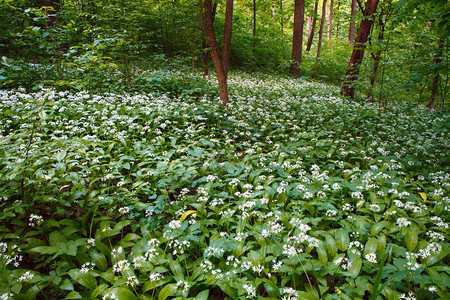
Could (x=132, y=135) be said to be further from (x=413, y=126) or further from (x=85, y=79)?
(x=413, y=126)

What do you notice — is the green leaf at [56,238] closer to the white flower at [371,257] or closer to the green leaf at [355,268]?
the green leaf at [355,268]

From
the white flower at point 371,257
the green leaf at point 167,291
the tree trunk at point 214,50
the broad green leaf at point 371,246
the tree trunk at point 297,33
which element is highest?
the tree trunk at point 297,33

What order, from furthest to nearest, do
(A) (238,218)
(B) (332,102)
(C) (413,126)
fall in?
(B) (332,102)
(C) (413,126)
(A) (238,218)

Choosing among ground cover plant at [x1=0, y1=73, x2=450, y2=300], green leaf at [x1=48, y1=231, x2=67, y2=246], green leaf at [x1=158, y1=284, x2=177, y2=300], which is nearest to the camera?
green leaf at [x1=158, y1=284, x2=177, y2=300]

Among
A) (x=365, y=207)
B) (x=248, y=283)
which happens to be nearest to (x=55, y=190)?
(x=248, y=283)

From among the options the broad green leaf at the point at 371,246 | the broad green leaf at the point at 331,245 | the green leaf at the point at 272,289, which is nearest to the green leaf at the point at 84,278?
the green leaf at the point at 272,289

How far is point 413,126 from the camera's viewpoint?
6.30 m

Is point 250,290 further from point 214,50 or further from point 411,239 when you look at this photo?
point 214,50

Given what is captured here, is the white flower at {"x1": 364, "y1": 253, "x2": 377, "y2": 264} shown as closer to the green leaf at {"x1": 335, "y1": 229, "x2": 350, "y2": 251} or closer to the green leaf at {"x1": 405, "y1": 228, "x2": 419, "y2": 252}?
the green leaf at {"x1": 335, "y1": 229, "x2": 350, "y2": 251}

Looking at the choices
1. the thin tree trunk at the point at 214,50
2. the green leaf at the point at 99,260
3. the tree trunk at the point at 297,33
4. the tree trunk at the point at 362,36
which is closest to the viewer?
the green leaf at the point at 99,260

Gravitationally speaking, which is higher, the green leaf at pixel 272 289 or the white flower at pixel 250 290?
the white flower at pixel 250 290

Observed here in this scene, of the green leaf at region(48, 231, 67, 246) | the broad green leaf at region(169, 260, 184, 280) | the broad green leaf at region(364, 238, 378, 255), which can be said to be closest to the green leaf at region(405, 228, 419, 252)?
the broad green leaf at region(364, 238, 378, 255)

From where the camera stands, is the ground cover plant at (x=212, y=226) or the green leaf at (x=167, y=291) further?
the ground cover plant at (x=212, y=226)

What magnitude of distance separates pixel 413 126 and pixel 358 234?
5319 millimetres
